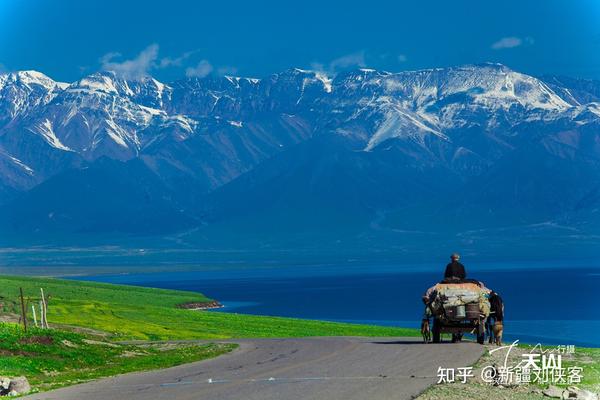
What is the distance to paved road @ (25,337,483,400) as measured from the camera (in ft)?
110

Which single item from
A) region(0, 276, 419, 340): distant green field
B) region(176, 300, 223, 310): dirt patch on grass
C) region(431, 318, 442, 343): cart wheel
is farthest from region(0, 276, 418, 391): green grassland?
region(176, 300, 223, 310): dirt patch on grass

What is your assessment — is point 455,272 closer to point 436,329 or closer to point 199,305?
point 436,329

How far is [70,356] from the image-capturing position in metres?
47.8

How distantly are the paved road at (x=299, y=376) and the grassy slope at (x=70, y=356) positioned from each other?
1802 millimetres

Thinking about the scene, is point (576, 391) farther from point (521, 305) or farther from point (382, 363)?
point (521, 305)

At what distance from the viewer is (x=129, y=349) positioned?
176ft

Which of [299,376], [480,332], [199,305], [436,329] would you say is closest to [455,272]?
[480,332]

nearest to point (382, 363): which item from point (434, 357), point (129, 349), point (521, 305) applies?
point (434, 357)

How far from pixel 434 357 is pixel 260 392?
34.0ft

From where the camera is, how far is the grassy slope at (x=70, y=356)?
4278 centimetres

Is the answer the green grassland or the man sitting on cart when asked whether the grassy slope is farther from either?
the man sitting on cart

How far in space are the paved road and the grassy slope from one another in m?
1.80

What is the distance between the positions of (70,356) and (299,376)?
1330cm

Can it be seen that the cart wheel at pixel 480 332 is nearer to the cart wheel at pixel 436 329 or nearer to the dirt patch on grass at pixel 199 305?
the cart wheel at pixel 436 329
